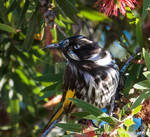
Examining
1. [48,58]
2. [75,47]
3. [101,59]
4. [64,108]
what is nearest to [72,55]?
[75,47]

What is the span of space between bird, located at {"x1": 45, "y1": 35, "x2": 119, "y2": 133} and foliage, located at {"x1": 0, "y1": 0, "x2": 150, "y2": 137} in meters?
0.08

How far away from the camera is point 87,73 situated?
138 cm

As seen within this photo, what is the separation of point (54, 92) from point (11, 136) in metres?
0.69

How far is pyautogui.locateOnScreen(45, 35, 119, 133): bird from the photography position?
4.34ft

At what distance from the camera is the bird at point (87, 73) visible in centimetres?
132

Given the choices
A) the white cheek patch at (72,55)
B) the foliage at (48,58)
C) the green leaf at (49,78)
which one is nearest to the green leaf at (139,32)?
the foliage at (48,58)

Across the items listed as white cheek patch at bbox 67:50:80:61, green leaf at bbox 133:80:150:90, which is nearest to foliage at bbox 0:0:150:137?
green leaf at bbox 133:80:150:90

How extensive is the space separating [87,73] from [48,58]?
53cm

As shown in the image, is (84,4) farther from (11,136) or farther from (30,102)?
(11,136)

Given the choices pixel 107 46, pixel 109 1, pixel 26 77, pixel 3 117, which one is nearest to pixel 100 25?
pixel 107 46

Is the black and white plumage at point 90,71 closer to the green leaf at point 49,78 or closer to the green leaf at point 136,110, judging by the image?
the green leaf at point 49,78

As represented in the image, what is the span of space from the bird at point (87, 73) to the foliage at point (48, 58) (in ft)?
0.25

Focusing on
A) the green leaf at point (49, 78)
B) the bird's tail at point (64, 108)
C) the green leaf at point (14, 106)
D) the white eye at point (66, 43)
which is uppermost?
the white eye at point (66, 43)

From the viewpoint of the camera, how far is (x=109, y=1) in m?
1.09
